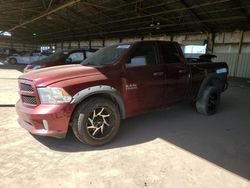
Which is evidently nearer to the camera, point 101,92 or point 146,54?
point 101,92

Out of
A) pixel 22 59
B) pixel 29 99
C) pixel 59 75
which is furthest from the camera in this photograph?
pixel 22 59

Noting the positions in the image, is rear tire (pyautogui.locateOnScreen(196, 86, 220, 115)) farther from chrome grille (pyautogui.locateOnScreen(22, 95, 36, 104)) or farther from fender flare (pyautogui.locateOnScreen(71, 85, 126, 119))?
chrome grille (pyautogui.locateOnScreen(22, 95, 36, 104))

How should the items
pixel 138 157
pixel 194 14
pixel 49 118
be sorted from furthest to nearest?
pixel 194 14, pixel 138 157, pixel 49 118

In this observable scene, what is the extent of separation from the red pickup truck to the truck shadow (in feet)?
1.41

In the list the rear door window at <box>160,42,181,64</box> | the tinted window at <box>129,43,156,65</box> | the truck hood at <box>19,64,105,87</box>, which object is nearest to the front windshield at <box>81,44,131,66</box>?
the tinted window at <box>129,43,156,65</box>

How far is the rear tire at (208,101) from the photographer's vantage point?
545 centimetres

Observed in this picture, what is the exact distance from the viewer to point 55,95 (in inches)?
127

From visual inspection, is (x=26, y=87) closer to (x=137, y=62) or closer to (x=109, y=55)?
(x=109, y=55)

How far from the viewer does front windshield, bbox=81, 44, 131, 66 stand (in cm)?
405

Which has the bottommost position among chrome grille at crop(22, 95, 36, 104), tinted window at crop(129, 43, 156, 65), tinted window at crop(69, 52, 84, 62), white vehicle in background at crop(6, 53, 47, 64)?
white vehicle in background at crop(6, 53, 47, 64)

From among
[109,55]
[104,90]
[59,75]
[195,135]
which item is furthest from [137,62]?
[195,135]

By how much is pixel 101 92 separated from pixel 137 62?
3.25ft

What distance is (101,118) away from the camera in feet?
11.9

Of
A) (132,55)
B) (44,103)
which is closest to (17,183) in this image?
(44,103)
